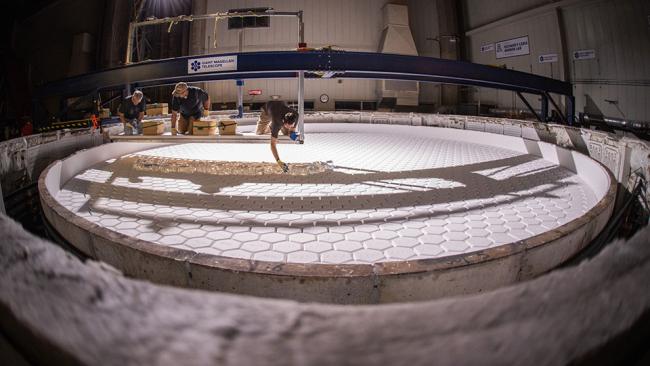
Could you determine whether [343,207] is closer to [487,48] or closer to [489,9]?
[487,48]

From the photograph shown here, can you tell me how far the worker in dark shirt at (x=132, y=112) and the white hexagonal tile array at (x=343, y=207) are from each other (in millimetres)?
880

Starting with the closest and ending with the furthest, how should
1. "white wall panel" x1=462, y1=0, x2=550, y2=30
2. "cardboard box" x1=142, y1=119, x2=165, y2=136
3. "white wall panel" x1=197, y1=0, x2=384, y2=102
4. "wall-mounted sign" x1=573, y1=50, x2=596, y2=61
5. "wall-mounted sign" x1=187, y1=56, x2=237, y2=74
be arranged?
1. "wall-mounted sign" x1=187, y1=56, x2=237, y2=74
2. "cardboard box" x1=142, y1=119, x2=165, y2=136
3. "wall-mounted sign" x1=573, y1=50, x2=596, y2=61
4. "white wall panel" x1=462, y1=0, x2=550, y2=30
5. "white wall panel" x1=197, y1=0, x2=384, y2=102

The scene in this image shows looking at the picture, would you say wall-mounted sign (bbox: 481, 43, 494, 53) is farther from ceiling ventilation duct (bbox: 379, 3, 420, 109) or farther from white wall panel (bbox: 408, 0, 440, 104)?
ceiling ventilation duct (bbox: 379, 3, 420, 109)

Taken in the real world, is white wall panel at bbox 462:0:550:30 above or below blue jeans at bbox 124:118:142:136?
above

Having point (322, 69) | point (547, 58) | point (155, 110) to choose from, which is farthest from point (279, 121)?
point (547, 58)

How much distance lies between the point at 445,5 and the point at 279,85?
28.6 feet

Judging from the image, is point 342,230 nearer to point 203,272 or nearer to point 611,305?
point 203,272

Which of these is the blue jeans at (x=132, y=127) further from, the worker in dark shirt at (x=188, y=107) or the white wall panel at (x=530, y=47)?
the white wall panel at (x=530, y=47)

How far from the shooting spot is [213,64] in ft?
15.8

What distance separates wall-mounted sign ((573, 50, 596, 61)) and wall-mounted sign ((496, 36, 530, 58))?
1.83 meters

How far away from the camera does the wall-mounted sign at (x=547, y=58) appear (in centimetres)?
Result: 1075

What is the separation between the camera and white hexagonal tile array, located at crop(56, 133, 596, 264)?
2467 mm

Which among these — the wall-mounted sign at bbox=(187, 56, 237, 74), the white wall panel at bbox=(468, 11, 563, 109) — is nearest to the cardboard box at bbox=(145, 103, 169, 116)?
the wall-mounted sign at bbox=(187, 56, 237, 74)

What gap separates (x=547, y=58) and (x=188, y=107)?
12159 millimetres
